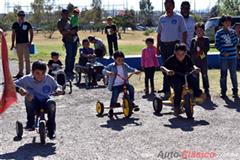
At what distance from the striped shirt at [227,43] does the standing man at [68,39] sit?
18.0ft

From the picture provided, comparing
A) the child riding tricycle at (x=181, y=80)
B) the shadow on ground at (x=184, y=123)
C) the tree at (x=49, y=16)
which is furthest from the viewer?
the tree at (x=49, y=16)

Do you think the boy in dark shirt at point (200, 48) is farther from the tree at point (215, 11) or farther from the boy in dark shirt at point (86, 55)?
the tree at point (215, 11)

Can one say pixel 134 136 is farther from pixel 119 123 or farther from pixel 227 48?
pixel 227 48

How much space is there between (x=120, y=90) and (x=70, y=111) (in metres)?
1.07

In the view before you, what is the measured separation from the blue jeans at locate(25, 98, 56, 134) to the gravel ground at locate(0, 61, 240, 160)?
0.21 metres

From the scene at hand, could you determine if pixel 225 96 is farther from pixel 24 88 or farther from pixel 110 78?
pixel 24 88

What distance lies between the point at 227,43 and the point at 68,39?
19.3 feet

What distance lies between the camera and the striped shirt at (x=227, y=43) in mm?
10328

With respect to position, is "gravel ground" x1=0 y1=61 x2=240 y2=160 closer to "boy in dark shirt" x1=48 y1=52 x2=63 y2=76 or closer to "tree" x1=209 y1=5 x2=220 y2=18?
"boy in dark shirt" x1=48 y1=52 x2=63 y2=76

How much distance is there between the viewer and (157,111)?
29.2ft

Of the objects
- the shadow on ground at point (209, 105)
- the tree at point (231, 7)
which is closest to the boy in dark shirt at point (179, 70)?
the shadow on ground at point (209, 105)

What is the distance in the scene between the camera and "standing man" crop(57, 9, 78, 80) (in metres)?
14.9

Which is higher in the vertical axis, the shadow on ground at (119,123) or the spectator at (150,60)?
the spectator at (150,60)

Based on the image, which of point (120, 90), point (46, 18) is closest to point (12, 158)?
point (120, 90)
